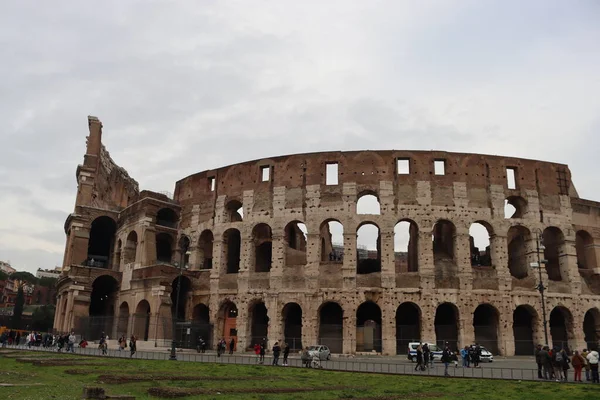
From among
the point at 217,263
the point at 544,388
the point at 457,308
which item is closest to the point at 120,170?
the point at 217,263

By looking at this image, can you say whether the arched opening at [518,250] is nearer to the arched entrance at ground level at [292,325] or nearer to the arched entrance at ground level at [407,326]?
the arched entrance at ground level at [407,326]

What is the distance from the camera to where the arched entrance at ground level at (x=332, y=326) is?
1296 inches

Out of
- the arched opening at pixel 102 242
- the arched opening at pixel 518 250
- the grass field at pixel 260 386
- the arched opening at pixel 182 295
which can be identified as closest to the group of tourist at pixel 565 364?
the grass field at pixel 260 386

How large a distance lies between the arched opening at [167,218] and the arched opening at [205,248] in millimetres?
3151

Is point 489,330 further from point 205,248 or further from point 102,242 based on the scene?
point 102,242

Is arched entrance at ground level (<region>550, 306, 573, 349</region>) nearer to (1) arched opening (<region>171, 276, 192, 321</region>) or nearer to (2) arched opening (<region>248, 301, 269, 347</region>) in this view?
(2) arched opening (<region>248, 301, 269, 347</region>)

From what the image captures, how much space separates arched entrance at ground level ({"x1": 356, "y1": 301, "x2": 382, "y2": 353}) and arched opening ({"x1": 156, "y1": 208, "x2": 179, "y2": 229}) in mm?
16437

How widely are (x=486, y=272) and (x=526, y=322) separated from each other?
557 centimetres

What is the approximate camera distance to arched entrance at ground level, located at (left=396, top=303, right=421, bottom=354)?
32.7 metres

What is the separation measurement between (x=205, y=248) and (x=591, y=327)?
93.9ft

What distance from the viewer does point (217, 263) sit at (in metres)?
36.9

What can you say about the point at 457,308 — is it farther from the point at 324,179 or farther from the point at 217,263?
the point at 217,263

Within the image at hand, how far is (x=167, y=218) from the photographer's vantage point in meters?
42.3

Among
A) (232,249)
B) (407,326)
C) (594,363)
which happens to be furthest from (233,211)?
(594,363)
